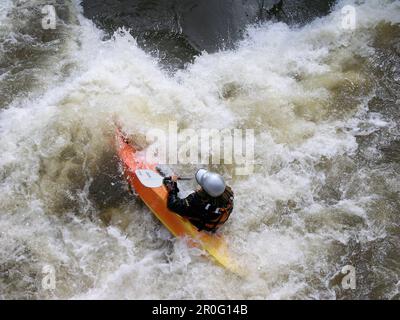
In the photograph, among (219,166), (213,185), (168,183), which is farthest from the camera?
(219,166)

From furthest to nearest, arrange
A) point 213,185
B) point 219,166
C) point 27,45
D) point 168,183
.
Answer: point 27,45 < point 219,166 < point 168,183 < point 213,185

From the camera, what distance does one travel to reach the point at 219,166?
6152 mm

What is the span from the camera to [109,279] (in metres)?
5.04

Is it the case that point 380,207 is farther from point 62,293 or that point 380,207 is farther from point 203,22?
point 203,22

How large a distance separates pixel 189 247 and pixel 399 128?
3538mm

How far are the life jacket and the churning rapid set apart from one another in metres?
0.36

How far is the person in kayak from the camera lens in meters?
4.80

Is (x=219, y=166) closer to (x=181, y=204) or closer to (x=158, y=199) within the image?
(x=158, y=199)

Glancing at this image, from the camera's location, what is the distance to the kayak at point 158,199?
5184 millimetres

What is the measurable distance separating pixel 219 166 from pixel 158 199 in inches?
42.7

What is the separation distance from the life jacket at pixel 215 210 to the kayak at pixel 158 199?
0.18 metres

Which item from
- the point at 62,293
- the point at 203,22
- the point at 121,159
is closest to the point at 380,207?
the point at 121,159

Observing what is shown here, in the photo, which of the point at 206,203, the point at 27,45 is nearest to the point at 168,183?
the point at 206,203

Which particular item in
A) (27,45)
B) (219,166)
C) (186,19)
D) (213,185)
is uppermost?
(186,19)
